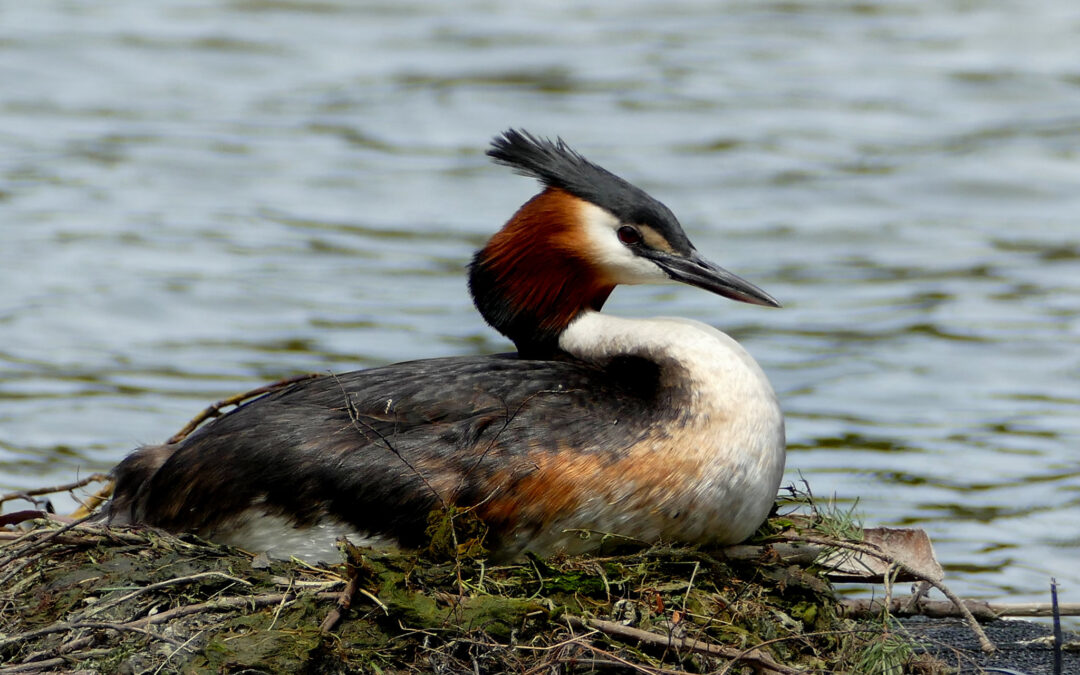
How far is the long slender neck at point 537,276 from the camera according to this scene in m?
5.95

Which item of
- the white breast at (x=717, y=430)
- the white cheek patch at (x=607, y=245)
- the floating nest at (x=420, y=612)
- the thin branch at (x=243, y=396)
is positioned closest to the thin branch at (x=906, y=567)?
the floating nest at (x=420, y=612)

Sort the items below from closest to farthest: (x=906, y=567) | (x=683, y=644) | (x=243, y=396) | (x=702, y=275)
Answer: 1. (x=683, y=644)
2. (x=906, y=567)
3. (x=702, y=275)
4. (x=243, y=396)

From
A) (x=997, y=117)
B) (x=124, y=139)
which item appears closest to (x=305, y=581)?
(x=124, y=139)

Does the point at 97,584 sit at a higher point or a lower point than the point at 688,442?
lower

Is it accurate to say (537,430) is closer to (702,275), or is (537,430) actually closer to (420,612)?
(420,612)

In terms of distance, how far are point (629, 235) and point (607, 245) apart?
0.31ft

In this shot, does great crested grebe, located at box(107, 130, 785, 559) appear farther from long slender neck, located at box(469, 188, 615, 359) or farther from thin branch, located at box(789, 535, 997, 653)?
thin branch, located at box(789, 535, 997, 653)

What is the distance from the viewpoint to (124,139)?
55.7 ft

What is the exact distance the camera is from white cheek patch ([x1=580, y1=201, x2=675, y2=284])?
5941 millimetres

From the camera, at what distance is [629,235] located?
5.98 meters

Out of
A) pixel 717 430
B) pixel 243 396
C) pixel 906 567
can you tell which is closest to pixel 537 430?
pixel 717 430

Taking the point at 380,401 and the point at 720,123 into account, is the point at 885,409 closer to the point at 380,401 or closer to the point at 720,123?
the point at 380,401

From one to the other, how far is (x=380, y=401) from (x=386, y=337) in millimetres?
6105

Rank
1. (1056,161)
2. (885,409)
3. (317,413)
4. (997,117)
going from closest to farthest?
1. (317,413)
2. (885,409)
3. (1056,161)
4. (997,117)
